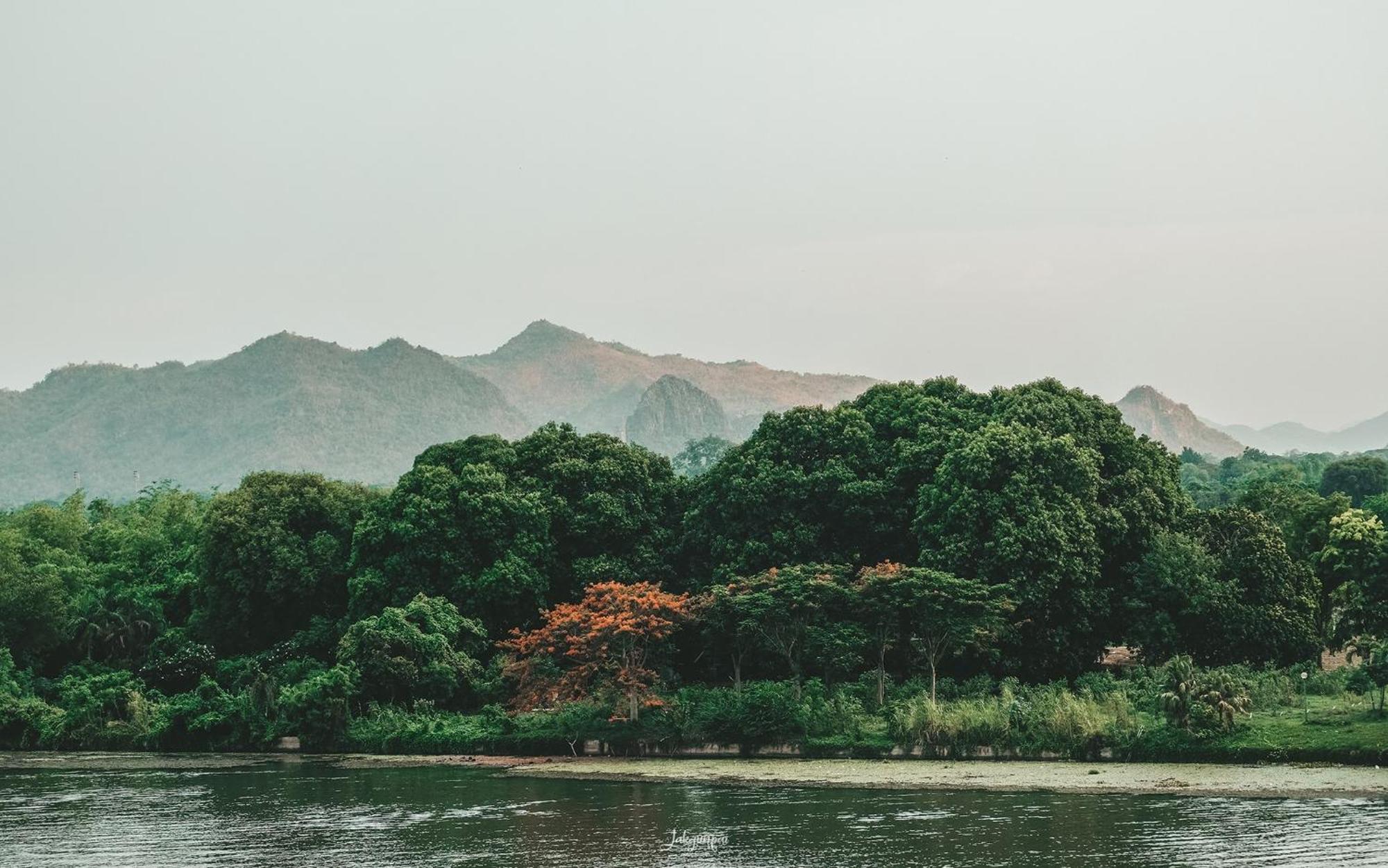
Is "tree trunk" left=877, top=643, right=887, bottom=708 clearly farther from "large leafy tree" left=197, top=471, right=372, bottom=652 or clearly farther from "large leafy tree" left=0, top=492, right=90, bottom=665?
"large leafy tree" left=0, top=492, right=90, bottom=665

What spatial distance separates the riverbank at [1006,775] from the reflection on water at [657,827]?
77 cm

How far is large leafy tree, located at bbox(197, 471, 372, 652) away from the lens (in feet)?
157

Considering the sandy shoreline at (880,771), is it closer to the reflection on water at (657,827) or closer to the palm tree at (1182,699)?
the reflection on water at (657,827)

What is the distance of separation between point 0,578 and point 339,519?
1107 cm

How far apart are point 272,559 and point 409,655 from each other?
8.33 metres

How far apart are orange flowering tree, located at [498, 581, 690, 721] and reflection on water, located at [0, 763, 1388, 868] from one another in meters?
4.10

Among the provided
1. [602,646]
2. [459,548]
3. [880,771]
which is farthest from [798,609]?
[459,548]

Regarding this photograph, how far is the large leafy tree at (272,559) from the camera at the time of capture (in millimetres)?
47969

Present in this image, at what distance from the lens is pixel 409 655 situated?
1654 inches

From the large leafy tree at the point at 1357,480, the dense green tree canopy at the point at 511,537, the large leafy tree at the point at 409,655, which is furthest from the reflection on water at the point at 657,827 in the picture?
the large leafy tree at the point at 1357,480

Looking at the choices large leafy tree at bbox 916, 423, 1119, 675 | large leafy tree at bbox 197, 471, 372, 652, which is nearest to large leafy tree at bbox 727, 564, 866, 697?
large leafy tree at bbox 916, 423, 1119, 675

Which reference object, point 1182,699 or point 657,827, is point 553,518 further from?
point 1182,699

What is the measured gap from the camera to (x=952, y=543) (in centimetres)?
4003

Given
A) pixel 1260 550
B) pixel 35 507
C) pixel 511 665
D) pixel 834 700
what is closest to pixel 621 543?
pixel 511 665
